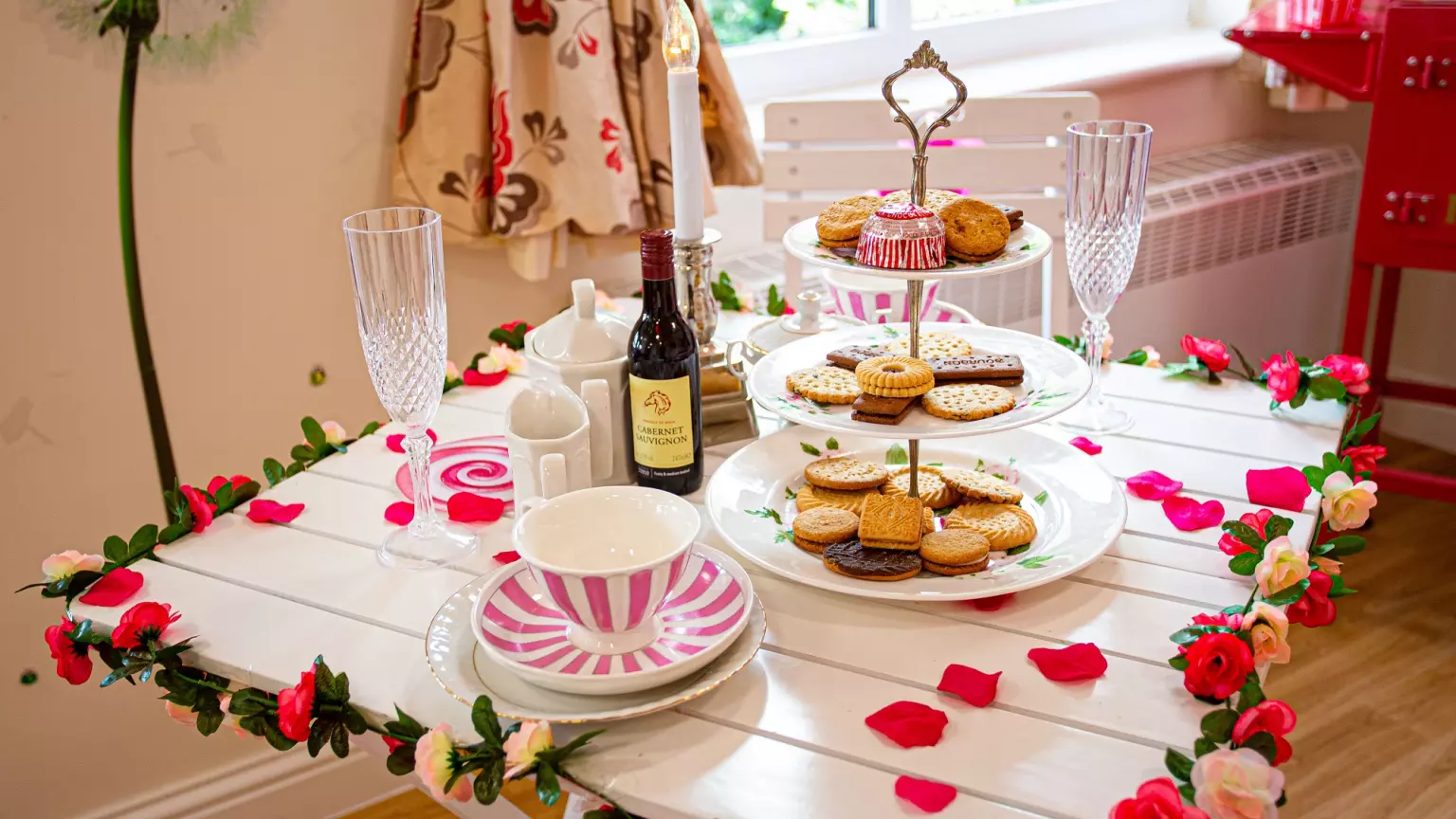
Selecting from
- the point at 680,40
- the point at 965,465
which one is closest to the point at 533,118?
the point at 680,40

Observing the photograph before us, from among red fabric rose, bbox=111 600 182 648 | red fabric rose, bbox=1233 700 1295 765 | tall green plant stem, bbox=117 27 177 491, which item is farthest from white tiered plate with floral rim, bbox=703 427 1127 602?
tall green plant stem, bbox=117 27 177 491

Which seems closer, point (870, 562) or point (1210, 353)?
point (870, 562)

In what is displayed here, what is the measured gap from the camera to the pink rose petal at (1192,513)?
3.60ft

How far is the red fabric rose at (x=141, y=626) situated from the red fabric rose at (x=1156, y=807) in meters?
0.73

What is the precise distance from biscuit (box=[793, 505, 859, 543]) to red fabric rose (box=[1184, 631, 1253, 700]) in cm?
30

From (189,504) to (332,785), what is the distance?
0.97 meters

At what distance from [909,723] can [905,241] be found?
36 cm

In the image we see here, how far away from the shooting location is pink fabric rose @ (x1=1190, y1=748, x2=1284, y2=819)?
728mm

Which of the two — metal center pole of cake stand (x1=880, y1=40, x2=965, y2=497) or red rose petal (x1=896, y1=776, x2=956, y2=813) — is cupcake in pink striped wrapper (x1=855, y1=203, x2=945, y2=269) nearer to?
metal center pole of cake stand (x1=880, y1=40, x2=965, y2=497)

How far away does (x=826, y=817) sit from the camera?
0.75 m

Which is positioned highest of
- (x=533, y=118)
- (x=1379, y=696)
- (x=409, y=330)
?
(x=533, y=118)

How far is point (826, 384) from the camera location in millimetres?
1036

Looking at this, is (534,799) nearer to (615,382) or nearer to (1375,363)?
(615,382)

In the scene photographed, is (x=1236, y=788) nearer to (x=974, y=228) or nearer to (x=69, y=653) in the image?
(x=974, y=228)
